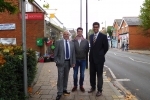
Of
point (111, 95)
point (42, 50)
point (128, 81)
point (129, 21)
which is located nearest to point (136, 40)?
point (129, 21)

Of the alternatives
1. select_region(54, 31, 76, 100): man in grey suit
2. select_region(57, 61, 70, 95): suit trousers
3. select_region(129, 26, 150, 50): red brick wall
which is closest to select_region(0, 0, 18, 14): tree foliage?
select_region(54, 31, 76, 100): man in grey suit

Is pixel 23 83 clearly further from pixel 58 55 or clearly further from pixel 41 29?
pixel 41 29

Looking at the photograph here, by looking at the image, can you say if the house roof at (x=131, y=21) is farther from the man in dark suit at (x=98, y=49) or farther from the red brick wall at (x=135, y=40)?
the man in dark suit at (x=98, y=49)

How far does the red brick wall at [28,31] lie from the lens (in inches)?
655

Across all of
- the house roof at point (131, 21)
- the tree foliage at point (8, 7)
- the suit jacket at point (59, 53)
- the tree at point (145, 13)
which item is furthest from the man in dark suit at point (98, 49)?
the house roof at point (131, 21)

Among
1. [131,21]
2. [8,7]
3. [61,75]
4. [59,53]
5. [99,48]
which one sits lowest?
[61,75]

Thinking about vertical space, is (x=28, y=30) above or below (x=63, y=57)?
above

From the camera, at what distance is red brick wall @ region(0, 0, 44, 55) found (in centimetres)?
1662

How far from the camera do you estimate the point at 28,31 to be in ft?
55.0

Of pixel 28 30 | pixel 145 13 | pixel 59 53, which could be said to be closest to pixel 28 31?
pixel 28 30

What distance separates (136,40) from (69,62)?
4159 cm

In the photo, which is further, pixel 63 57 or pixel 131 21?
pixel 131 21

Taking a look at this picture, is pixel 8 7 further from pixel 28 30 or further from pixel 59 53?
pixel 28 30

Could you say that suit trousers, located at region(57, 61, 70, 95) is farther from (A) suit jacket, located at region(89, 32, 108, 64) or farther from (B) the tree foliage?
(B) the tree foliage
